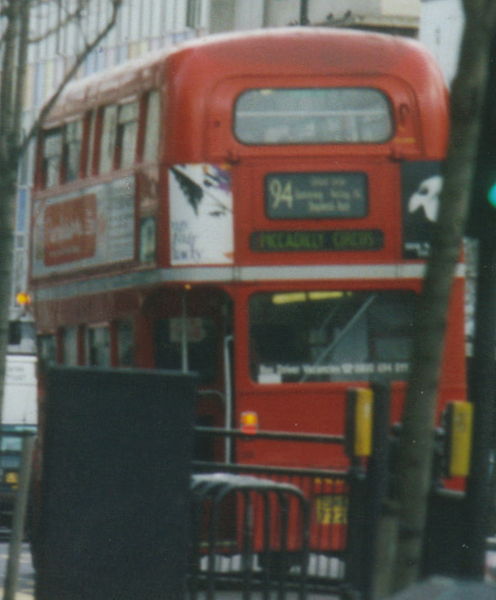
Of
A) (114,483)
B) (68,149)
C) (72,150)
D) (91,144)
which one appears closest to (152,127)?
(91,144)

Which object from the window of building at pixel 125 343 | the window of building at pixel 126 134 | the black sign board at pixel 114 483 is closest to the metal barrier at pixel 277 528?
the black sign board at pixel 114 483

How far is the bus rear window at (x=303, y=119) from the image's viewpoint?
15281 mm

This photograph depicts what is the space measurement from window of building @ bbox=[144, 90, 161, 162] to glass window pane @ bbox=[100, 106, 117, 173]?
95 centimetres

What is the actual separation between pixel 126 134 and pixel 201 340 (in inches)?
72.6

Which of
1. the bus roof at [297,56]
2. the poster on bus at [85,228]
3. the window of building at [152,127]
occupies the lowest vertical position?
the poster on bus at [85,228]

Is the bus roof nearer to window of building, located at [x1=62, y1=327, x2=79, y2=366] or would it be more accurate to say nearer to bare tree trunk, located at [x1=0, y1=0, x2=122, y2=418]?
bare tree trunk, located at [x1=0, y1=0, x2=122, y2=418]

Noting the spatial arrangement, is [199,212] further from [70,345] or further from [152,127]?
[70,345]

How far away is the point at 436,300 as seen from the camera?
22.8 feet

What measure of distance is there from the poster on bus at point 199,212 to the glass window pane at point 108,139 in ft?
5.52

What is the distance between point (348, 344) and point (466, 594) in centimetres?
1123

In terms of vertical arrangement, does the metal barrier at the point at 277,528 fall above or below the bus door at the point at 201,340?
below

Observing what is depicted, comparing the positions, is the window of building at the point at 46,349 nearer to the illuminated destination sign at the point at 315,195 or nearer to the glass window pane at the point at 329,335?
the glass window pane at the point at 329,335

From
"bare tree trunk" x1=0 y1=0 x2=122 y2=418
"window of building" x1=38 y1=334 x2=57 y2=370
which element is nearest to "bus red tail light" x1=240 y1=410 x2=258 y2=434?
"bare tree trunk" x1=0 y1=0 x2=122 y2=418

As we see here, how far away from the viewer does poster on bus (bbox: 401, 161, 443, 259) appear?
15.2 meters
